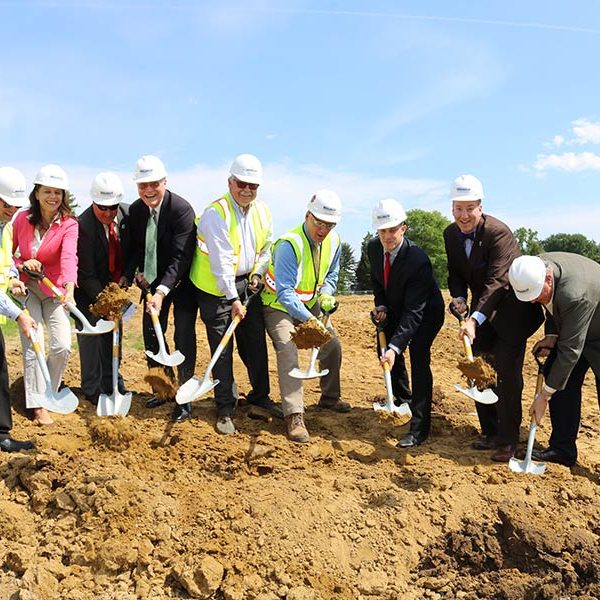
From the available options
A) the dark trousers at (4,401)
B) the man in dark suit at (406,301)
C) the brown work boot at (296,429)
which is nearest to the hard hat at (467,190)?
the man in dark suit at (406,301)

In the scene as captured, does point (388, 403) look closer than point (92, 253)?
Yes

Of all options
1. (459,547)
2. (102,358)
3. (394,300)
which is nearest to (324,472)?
(459,547)

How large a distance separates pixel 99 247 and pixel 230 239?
1.21 metres

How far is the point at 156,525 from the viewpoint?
4.11 meters

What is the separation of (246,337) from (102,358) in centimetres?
144

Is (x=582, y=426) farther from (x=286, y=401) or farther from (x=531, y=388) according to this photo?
(x=286, y=401)

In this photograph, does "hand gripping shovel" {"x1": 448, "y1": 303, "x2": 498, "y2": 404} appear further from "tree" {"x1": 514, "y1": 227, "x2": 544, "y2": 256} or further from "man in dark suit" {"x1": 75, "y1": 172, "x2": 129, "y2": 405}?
"tree" {"x1": 514, "y1": 227, "x2": 544, "y2": 256}

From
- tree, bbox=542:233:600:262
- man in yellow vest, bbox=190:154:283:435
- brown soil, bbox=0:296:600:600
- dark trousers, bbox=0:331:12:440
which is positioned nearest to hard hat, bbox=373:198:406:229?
man in yellow vest, bbox=190:154:283:435

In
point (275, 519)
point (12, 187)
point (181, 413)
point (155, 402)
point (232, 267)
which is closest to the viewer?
point (275, 519)

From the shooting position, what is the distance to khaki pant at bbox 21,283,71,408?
523cm

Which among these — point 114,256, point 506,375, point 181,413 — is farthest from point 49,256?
point 506,375

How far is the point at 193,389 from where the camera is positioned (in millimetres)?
5125

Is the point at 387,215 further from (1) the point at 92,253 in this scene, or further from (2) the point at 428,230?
(2) the point at 428,230

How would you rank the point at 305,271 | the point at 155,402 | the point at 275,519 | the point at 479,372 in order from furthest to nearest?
the point at 155,402
the point at 305,271
the point at 479,372
the point at 275,519
